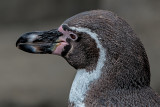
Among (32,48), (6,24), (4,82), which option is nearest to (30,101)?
(4,82)

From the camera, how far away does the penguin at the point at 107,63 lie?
100 inches

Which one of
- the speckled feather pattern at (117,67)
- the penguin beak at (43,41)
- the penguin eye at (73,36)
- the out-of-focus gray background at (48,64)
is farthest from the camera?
the out-of-focus gray background at (48,64)

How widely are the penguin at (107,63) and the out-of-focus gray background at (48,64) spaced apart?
3322mm

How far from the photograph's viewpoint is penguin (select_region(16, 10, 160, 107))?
8.35 ft

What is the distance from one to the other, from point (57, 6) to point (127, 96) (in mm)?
4517

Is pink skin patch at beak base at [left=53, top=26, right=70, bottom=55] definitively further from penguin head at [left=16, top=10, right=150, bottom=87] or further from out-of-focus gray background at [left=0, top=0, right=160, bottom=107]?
out-of-focus gray background at [left=0, top=0, right=160, bottom=107]

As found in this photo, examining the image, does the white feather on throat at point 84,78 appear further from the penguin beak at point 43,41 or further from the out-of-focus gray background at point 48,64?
the out-of-focus gray background at point 48,64

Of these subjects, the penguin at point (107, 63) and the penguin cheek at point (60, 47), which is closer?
the penguin at point (107, 63)

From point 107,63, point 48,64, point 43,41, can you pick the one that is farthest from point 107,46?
point 48,64

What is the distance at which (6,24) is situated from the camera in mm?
7004

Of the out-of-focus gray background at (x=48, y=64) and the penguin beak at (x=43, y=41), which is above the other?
the penguin beak at (x=43, y=41)

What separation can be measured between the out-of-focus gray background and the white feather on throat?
328 cm

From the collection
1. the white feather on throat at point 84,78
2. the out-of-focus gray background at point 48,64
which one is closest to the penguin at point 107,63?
the white feather on throat at point 84,78

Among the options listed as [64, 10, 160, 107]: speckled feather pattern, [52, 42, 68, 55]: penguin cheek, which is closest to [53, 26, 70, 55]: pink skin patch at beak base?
[52, 42, 68, 55]: penguin cheek
